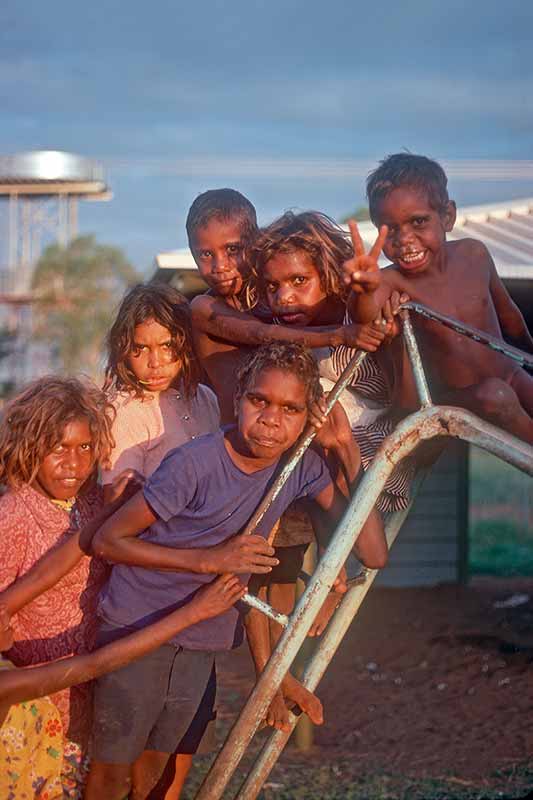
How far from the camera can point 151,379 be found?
10.0 feet

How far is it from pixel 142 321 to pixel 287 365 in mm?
619

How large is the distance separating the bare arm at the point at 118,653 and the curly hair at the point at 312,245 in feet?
2.84

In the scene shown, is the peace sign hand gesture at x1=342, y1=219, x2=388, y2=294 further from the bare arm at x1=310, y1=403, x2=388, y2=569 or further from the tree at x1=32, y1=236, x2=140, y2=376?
the tree at x1=32, y1=236, x2=140, y2=376

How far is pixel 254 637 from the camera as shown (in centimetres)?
288

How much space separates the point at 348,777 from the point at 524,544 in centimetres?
961

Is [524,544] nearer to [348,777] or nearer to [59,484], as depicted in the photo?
[348,777]

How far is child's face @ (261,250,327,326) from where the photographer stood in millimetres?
2926

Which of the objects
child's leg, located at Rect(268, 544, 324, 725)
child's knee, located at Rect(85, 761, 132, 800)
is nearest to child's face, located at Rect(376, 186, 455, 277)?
child's leg, located at Rect(268, 544, 324, 725)

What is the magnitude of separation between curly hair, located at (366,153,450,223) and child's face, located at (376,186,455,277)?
0.05ft

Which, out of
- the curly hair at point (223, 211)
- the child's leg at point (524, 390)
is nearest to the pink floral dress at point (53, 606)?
the curly hair at point (223, 211)

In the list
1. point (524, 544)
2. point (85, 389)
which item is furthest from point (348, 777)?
point (524, 544)

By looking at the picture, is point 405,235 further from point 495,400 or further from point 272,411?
point 272,411

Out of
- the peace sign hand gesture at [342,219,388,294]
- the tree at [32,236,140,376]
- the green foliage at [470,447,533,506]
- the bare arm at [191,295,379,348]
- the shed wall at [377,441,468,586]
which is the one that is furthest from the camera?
the tree at [32,236,140,376]

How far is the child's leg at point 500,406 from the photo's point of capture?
2635mm
